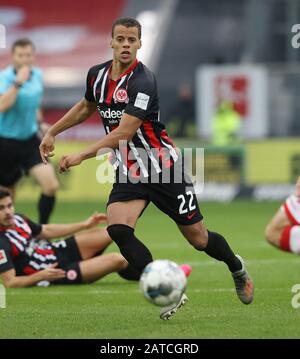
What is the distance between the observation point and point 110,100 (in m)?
7.93

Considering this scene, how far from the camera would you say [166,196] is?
26.1 feet

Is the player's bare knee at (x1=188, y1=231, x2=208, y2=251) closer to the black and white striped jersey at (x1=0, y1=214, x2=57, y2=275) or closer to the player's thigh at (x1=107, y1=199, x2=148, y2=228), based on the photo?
the player's thigh at (x1=107, y1=199, x2=148, y2=228)

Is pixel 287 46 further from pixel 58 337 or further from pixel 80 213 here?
pixel 58 337

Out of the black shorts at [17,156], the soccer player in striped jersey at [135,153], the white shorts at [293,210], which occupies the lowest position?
the white shorts at [293,210]

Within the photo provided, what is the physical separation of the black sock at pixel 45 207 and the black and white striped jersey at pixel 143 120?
4.33 meters

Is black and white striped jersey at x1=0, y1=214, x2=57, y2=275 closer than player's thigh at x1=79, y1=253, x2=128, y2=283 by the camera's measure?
Yes

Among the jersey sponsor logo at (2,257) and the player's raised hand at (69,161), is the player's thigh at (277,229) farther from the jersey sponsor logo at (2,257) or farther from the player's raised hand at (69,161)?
the player's raised hand at (69,161)

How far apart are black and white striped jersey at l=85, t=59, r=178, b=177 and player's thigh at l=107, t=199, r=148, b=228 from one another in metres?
0.24

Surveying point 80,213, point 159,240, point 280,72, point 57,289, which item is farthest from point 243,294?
point 280,72

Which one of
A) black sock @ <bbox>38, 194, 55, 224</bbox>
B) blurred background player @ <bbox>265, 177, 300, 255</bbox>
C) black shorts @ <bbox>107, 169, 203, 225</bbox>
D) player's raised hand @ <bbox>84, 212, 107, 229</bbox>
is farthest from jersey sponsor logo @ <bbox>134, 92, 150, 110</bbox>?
black sock @ <bbox>38, 194, 55, 224</bbox>

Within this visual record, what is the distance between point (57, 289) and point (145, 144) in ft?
7.69

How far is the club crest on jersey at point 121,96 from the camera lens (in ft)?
25.8

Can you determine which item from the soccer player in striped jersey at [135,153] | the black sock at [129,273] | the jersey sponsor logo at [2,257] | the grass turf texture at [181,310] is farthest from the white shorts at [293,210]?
the jersey sponsor logo at [2,257]

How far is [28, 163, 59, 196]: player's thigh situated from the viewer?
12391 mm
